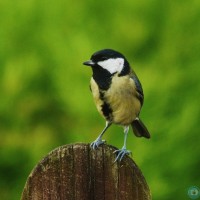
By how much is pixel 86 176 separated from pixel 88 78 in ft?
7.53

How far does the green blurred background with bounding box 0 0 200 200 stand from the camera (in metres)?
4.65

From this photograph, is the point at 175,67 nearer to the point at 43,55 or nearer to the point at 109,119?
the point at 43,55

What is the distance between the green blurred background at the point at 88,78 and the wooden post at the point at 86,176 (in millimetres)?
2109

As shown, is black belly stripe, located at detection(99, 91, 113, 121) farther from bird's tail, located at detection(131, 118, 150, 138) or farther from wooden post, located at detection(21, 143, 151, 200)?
wooden post, located at detection(21, 143, 151, 200)

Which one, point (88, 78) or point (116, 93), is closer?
point (116, 93)

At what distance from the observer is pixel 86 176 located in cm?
252

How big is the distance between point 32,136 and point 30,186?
227 centimetres

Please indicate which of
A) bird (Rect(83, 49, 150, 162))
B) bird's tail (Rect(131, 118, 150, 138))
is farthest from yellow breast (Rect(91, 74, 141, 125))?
bird's tail (Rect(131, 118, 150, 138))

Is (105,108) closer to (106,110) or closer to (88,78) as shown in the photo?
(106,110)

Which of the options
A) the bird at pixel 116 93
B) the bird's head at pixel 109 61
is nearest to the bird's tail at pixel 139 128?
the bird at pixel 116 93

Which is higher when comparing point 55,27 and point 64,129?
point 55,27

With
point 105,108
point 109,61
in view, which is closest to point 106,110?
point 105,108

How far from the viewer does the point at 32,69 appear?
483 cm

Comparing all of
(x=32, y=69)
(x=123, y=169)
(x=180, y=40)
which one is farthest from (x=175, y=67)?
(x=123, y=169)
